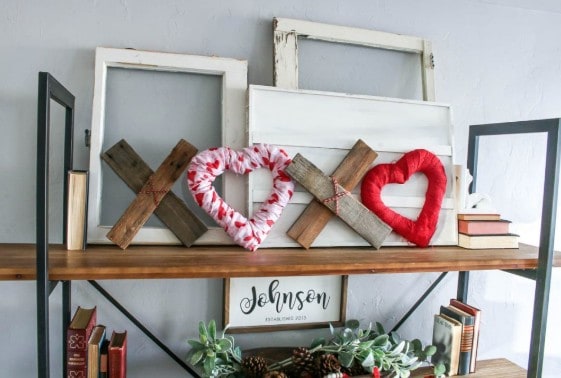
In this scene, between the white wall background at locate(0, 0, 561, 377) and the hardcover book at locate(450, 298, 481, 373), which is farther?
the hardcover book at locate(450, 298, 481, 373)

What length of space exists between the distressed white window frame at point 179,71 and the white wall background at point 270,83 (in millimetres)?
67

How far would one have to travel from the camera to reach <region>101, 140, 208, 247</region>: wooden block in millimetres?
870

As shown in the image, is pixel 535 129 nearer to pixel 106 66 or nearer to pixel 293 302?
pixel 293 302

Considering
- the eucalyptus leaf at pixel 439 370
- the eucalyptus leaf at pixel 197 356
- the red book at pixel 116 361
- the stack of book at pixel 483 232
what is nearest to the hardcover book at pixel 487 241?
the stack of book at pixel 483 232

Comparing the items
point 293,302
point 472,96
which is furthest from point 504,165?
point 293,302

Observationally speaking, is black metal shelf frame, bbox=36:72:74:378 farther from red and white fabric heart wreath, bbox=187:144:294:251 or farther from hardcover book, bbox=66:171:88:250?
red and white fabric heart wreath, bbox=187:144:294:251

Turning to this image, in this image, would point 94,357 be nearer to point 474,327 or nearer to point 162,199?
point 162,199

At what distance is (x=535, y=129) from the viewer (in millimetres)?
956

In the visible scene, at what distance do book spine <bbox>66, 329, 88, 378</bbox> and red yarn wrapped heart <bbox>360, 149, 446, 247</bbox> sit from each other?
64 centimetres

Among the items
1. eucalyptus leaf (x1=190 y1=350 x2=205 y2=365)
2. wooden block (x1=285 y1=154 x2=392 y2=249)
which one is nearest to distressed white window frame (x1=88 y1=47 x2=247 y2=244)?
wooden block (x1=285 y1=154 x2=392 y2=249)

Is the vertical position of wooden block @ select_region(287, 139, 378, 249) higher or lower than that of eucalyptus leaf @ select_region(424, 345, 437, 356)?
higher

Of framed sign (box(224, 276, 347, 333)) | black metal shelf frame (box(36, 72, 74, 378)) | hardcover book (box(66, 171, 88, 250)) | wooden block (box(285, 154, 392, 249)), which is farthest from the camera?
framed sign (box(224, 276, 347, 333))

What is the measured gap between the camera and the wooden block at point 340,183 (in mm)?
895

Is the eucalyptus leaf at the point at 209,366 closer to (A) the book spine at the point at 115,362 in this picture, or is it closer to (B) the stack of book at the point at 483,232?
(A) the book spine at the point at 115,362
